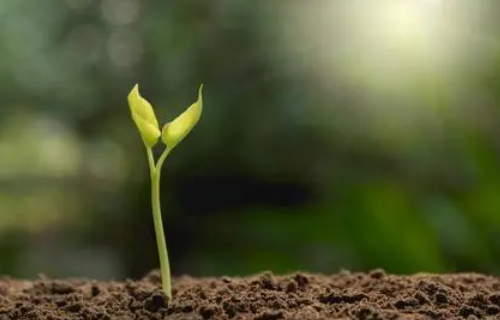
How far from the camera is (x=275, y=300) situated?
85 centimetres

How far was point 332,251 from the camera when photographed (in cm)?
271

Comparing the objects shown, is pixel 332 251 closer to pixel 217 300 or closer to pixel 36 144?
pixel 36 144

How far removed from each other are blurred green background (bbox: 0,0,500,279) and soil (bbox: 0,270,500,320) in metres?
1.43

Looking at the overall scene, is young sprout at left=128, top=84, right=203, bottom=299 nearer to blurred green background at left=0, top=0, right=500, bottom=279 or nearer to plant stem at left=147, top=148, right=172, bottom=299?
plant stem at left=147, top=148, right=172, bottom=299

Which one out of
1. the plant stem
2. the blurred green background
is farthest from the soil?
the blurred green background

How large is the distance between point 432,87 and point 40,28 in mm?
1457

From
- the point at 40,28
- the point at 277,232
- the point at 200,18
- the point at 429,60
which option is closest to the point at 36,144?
the point at 40,28

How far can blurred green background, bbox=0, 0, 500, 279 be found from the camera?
8.48 feet

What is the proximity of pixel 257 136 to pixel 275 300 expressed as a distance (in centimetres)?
220

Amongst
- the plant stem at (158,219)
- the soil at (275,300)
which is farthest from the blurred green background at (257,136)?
the plant stem at (158,219)

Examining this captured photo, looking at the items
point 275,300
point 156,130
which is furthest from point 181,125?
point 275,300

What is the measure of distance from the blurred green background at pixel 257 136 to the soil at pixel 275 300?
1433mm

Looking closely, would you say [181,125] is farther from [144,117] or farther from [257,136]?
[257,136]

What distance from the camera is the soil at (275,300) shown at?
0.81m
